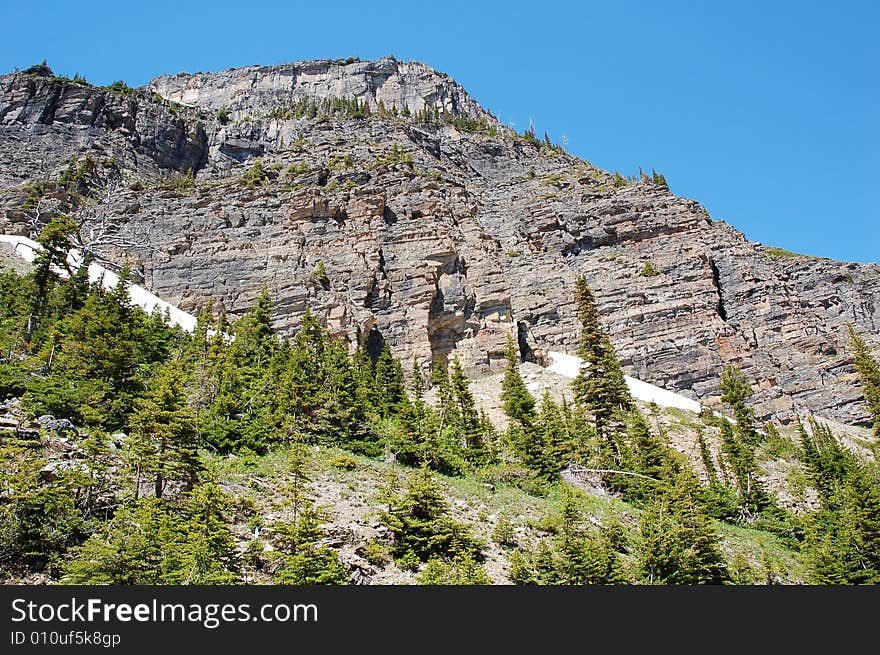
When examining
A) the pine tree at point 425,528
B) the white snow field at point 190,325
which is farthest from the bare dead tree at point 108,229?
the pine tree at point 425,528

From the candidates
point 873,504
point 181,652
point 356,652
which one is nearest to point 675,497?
point 873,504

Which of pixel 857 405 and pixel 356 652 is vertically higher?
pixel 857 405

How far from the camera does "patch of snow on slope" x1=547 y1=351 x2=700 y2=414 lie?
60394mm

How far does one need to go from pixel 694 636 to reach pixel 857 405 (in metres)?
66.3

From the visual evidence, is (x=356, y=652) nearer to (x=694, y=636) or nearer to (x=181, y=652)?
(x=181, y=652)

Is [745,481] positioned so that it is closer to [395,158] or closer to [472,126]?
[395,158]

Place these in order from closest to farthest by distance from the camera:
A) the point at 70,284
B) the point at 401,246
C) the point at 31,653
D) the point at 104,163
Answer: the point at 31,653, the point at 70,284, the point at 401,246, the point at 104,163

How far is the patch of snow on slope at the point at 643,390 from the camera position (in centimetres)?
6039

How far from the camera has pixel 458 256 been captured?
70.0 meters

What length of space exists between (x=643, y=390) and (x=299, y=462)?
5016cm

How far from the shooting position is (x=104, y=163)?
9300 centimetres

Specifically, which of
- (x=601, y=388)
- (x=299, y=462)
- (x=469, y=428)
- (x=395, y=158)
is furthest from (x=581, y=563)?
(x=395, y=158)

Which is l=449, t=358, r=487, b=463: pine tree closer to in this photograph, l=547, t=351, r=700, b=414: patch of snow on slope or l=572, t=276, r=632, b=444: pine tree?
l=572, t=276, r=632, b=444: pine tree

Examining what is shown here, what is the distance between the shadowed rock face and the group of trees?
12.9 metres
